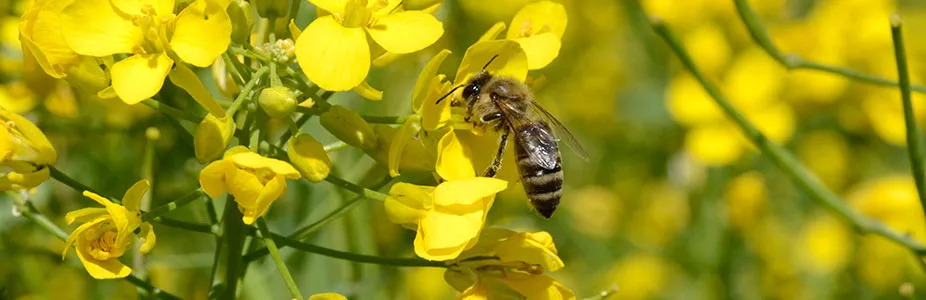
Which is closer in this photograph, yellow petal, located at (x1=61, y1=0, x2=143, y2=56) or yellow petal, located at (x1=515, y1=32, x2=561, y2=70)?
yellow petal, located at (x1=61, y1=0, x2=143, y2=56)

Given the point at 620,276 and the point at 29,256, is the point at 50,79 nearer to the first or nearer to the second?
the point at 29,256

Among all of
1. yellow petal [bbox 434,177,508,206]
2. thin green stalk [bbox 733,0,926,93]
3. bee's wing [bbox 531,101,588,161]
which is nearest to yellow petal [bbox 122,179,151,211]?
yellow petal [bbox 434,177,508,206]

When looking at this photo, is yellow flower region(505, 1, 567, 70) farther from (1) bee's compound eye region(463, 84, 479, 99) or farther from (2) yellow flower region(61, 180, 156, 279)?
(2) yellow flower region(61, 180, 156, 279)

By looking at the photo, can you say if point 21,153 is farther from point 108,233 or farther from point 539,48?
point 539,48

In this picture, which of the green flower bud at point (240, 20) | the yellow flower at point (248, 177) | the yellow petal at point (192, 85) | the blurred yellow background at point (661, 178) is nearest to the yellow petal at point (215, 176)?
the yellow flower at point (248, 177)

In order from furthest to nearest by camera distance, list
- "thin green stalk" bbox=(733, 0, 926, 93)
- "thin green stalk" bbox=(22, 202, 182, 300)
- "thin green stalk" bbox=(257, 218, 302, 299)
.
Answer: "thin green stalk" bbox=(733, 0, 926, 93), "thin green stalk" bbox=(22, 202, 182, 300), "thin green stalk" bbox=(257, 218, 302, 299)

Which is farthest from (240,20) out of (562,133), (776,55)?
(776,55)

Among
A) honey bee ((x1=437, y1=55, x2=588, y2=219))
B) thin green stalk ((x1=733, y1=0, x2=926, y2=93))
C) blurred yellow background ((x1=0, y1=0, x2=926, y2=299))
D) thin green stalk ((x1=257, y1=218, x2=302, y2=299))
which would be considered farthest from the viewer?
blurred yellow background ((x1=0, y1=0, x2=926, y2=299))
